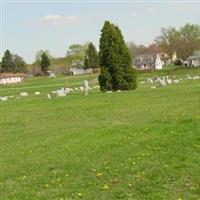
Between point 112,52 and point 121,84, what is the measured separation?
2289mm

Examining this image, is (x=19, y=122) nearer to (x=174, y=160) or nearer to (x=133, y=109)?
(x=133, y=109)

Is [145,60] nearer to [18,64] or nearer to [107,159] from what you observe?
[18,64]

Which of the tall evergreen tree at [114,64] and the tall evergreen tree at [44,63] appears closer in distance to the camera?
the tall evergreen tree at [114,64]

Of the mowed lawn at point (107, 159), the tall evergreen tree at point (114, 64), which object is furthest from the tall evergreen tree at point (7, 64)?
the mowed lawn at point (107, 159)

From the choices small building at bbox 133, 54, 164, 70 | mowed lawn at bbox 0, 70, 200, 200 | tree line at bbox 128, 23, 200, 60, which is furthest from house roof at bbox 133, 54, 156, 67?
mowed lawn at bbox 0, 70, 200, 200

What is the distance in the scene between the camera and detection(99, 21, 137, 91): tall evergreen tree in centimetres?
3456

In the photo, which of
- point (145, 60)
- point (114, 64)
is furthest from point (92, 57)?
point (114, 64)

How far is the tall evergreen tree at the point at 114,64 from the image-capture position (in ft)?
113

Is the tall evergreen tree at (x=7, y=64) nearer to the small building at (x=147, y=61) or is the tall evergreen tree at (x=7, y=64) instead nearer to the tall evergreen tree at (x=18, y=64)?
the tall evergreen tree at (x=18, y=64)

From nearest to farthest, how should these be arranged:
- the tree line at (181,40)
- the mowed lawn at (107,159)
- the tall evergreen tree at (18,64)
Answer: the mowed lawn at (107,159) < the tree line at (181,40) < the tall evergreen tree at (18,64)

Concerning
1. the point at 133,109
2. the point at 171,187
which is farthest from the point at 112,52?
the point at 171,187

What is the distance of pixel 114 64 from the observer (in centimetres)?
3466

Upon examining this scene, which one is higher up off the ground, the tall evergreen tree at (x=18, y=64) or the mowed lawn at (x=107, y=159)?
the tall evergreen tree at (x=18, y=64)

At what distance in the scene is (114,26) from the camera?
3603 cm
